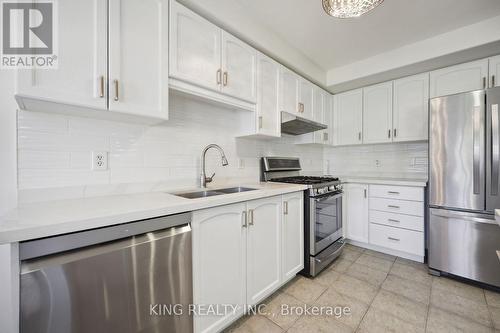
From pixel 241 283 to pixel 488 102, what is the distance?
264 cm

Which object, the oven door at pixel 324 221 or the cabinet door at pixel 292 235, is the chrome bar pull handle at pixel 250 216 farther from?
the oven door at pixel 324 221

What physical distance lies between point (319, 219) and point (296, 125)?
1.13 meters

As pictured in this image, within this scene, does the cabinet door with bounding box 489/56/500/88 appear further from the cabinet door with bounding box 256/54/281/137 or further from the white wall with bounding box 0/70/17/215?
the white wall with bounding box 0/70/17/215

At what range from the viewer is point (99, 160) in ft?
4.25

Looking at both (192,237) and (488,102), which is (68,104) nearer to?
(192,237)

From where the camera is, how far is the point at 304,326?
1427mm

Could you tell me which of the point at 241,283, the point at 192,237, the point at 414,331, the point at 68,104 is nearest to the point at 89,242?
the point at 192,237

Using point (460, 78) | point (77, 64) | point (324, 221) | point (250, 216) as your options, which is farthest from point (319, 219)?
point (460, 78)

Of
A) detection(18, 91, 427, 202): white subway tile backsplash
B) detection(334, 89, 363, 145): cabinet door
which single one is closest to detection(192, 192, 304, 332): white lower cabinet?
detection(18, 91, 427, 202): white subway tile backsplash

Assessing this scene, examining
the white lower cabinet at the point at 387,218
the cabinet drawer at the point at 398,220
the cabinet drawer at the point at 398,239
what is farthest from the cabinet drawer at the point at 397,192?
the cabinet drawer at the point at 398,239

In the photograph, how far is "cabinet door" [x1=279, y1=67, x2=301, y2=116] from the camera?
89.6 inches

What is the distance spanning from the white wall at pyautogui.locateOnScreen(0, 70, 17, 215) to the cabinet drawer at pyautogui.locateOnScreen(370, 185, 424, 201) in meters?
3.28

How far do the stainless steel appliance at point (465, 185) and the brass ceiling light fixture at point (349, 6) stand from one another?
1369 millimetres

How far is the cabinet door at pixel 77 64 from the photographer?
35.9 inches
